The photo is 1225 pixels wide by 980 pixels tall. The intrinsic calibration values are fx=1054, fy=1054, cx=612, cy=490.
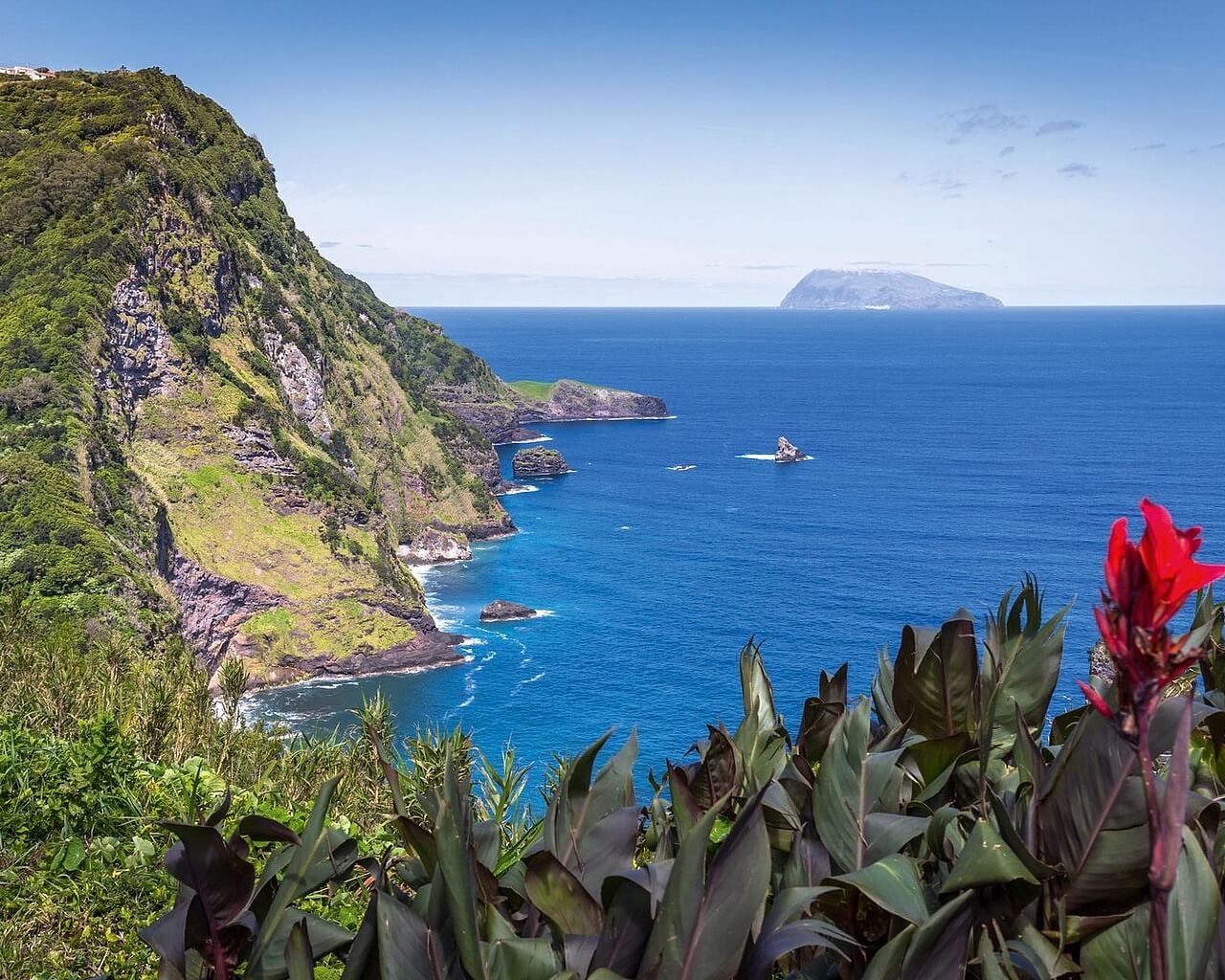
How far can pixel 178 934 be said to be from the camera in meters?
2.94

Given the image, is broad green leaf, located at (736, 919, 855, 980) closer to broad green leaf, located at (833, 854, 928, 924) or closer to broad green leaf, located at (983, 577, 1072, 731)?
broad green leaf, located at (833, 854, 928, 924)

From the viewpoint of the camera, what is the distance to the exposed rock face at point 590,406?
161 metres

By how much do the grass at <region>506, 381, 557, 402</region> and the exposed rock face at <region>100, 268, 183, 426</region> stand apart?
94516 millimetres

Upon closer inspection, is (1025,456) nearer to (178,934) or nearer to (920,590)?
(920,590)

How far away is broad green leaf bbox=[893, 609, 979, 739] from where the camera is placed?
3.81 m

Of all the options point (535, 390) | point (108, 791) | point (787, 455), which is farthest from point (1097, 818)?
point (535, 390)

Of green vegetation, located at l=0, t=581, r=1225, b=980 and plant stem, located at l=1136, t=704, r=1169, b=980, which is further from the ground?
plant stem, located at l=1136, t=704, r=1169, b=980

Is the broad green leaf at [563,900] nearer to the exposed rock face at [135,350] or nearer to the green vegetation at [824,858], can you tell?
the green vegetation at [824,858]

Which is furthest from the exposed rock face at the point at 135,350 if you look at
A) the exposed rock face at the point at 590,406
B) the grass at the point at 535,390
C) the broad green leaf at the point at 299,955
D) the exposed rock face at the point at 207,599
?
the grass at the point at 535,390

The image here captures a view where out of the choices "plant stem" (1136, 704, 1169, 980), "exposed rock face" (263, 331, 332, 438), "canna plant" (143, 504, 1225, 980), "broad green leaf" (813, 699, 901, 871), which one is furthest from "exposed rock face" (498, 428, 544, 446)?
"plant stem" (1136, 704, 1169, 980)

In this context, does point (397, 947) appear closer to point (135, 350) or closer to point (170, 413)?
point (170, 413)

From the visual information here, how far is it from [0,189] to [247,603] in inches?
1451

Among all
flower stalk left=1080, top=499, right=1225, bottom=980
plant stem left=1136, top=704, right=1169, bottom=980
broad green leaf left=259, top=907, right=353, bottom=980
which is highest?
flower stalk left=1080, top=499, right=1225, bottom=980

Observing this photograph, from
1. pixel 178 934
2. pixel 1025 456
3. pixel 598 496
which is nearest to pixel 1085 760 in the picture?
pixel 178 934
